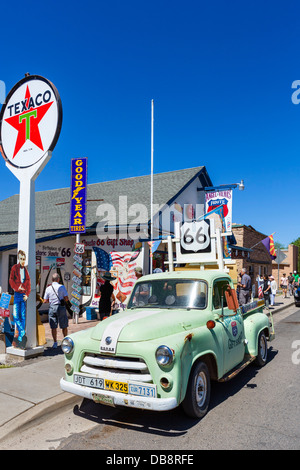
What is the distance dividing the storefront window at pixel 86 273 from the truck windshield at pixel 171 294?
8.91 m

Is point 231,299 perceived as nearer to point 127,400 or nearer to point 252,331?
point 252,331

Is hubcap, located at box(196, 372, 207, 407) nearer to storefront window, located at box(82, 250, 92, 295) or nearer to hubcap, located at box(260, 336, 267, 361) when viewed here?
hubcap, located at box(260, 336, 267, 361)

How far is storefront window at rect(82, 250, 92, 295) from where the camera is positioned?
1462 centimetres

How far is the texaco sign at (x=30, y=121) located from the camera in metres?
7.58

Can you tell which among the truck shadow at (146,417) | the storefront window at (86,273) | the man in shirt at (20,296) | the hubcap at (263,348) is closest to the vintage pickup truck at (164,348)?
the truck shadow at (146,417)

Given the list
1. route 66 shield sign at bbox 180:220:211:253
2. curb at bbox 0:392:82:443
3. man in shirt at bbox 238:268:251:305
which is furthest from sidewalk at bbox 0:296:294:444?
man in shirt at bbox 238:268:251:305

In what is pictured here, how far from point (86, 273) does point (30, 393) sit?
9.83 m

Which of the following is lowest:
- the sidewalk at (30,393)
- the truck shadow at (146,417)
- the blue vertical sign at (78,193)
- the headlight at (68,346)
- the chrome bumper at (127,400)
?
the truck shadow at (146,417)

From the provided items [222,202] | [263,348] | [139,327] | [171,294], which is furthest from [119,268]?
[139,327]

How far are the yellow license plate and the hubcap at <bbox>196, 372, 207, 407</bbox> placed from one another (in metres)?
0.98

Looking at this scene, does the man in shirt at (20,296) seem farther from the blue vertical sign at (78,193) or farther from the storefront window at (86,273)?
the storefront window at (86,273)
